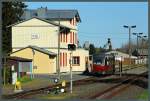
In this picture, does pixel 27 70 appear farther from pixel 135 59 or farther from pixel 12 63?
pixel 135 59

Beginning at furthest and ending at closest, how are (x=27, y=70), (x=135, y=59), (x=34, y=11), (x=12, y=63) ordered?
1. (x=135, y=59)
2. (x=34, y=11)
3. (x=27, y=70)
4. (x=12, y=63)

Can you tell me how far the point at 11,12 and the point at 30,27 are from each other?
4.27 meters

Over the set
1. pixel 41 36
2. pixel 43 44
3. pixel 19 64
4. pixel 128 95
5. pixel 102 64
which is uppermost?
pixel 41 36

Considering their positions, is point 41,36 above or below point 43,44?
above

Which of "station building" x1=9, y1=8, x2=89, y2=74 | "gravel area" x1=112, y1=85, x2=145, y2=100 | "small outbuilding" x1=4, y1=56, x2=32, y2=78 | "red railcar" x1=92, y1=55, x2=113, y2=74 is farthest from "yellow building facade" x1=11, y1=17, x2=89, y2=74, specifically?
"gravel area" x1=112, y1=85, x2=145, y2=100

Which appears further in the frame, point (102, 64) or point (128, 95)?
point (102, 64)

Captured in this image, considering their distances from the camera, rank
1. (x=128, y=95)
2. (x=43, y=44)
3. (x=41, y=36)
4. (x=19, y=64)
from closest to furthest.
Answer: (x=128, y=95)
(x=19, y=64)
(x=43, y=44)
(x=41, y=36)

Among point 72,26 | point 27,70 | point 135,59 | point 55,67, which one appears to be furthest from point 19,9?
point 135,59

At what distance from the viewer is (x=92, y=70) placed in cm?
6284

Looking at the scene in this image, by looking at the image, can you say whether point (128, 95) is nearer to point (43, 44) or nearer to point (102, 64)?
point (102, 64)

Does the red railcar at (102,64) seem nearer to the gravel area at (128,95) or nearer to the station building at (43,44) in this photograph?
the station building at (43,44)

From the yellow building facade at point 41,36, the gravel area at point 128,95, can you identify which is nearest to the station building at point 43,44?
the yellow building facade at point 41,36

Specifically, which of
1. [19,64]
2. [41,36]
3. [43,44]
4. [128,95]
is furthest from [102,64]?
[128,95]

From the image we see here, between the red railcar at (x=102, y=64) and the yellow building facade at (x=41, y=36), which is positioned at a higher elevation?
the yellow building facade at (x=41, y=36)
